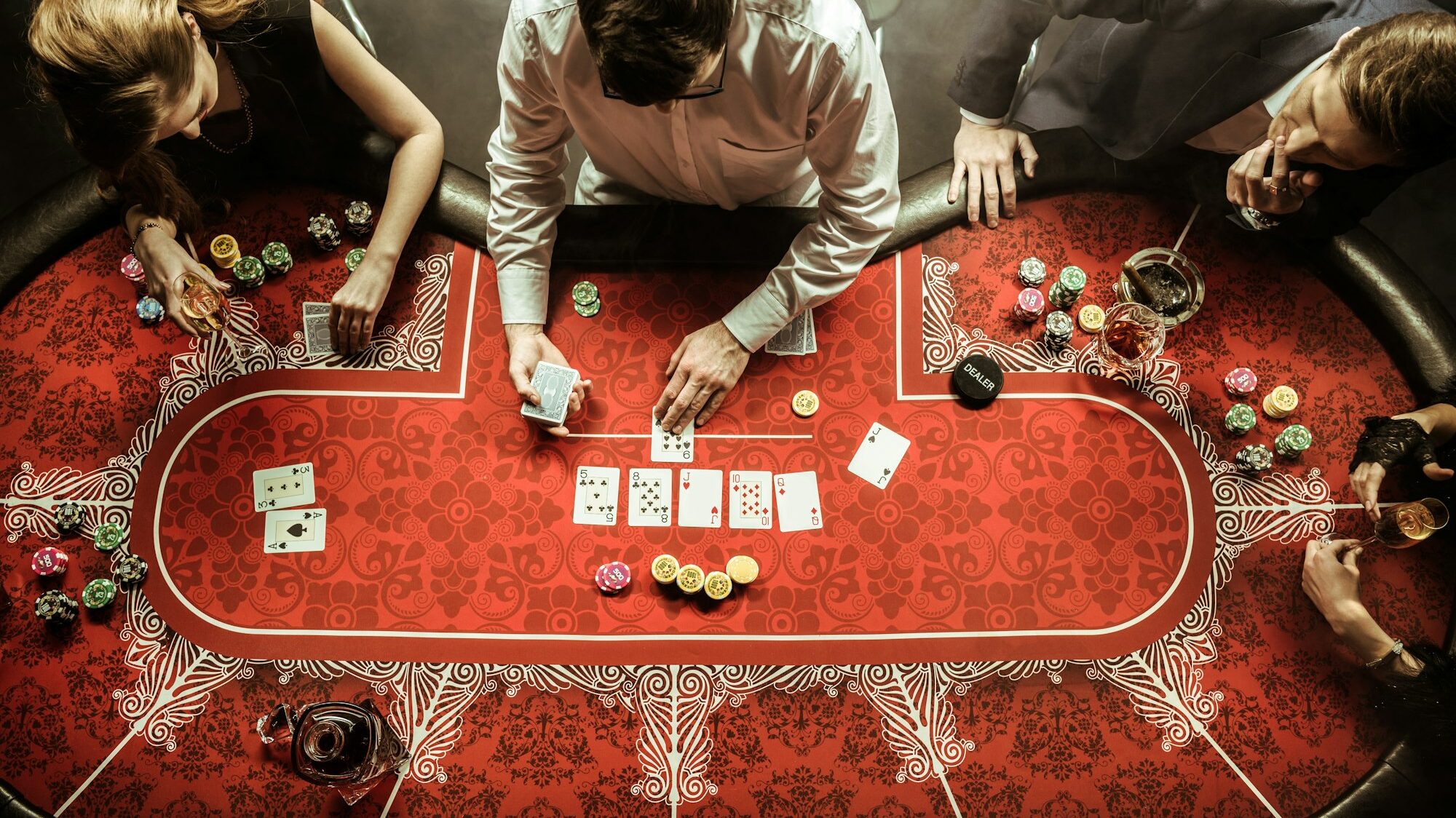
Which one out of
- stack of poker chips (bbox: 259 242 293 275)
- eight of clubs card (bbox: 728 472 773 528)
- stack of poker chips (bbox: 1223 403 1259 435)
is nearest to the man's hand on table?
eight of clubs card (bbox: 728 472 773 528)

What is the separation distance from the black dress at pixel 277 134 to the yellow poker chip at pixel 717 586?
1448 mm

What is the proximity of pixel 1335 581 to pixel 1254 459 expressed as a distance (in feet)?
1.07

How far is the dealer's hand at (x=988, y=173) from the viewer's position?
86.3 inches

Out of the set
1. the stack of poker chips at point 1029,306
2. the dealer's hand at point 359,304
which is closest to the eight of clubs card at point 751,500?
the stack of poker chips at point 1029,306

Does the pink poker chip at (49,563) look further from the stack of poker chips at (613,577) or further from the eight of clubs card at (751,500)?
the eight of clubs card at (751,500)

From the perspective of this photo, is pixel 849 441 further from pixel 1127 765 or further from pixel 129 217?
pixel 129 217

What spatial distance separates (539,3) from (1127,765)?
2056 mm

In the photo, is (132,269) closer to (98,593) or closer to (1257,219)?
(98,593)

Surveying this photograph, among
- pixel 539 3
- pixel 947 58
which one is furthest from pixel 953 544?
pixel 947 58

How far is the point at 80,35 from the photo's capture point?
5.16 ft

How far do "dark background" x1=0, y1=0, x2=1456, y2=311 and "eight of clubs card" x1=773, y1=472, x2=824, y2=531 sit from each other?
149 cm

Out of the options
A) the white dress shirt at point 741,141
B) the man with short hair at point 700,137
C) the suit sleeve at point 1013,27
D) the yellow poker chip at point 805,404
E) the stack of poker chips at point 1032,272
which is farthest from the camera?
the stack of poker chips at point 1032,272

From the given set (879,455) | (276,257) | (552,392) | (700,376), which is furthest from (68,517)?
(879,455)

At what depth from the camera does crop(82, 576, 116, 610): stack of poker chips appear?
189 cm
